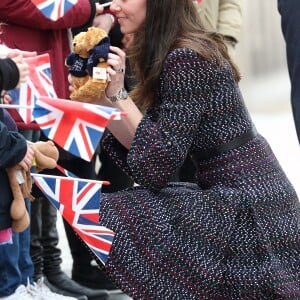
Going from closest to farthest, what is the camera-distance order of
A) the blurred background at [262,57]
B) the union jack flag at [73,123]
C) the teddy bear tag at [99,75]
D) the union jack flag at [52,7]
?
the union jack flag at [73,123] < the teddy bear tag at [99,75] < the union jack flag at [52,7] < the blurred background at [262,57]

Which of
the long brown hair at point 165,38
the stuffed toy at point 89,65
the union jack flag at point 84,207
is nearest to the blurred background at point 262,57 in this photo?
the long brown hair at point 165,38

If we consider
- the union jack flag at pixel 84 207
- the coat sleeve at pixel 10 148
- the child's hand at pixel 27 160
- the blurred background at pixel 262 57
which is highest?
the coat sleeve at pixel 10 148

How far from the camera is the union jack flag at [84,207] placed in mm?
3959

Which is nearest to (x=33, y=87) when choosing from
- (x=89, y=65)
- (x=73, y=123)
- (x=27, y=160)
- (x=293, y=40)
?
(x=89, y=65)

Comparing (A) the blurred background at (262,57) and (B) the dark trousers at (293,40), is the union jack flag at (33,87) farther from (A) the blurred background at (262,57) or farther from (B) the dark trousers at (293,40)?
(A) the blurred background at (262,57)

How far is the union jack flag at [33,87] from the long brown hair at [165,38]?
36cm

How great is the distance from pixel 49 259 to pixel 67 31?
1.12 meters

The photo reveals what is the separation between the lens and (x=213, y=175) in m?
4.17

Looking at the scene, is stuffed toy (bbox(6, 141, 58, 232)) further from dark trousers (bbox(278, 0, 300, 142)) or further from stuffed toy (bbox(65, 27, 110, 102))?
dark trousers (bbox(278, 0, 300, 142))

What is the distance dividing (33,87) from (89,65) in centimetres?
24

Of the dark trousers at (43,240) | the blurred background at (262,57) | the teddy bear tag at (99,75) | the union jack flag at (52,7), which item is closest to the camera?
the teddy bear tag at (99,75)

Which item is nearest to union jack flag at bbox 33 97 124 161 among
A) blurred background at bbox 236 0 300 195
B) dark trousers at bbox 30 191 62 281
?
dark trousers at bbox 30 191 62 281

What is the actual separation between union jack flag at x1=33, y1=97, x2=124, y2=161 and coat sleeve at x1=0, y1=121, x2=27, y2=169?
14 cm

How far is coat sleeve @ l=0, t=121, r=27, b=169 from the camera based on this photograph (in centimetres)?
378
